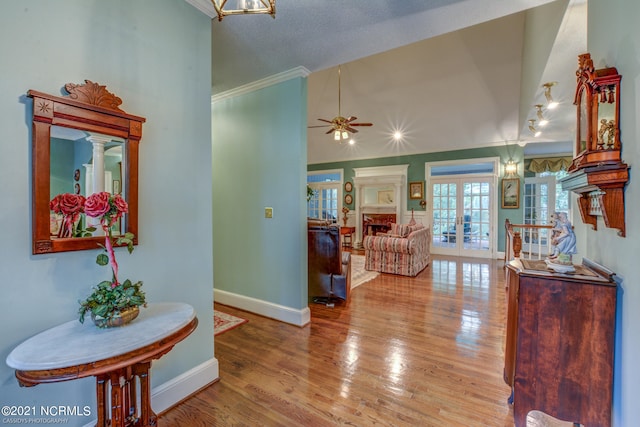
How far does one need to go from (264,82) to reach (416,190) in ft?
18.8

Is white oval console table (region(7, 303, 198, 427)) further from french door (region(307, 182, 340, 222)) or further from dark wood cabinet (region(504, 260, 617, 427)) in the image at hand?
french door (region(307, 182, 340, 222))

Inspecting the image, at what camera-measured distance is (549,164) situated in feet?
25.2

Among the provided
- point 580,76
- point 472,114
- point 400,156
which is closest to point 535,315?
point 580,76

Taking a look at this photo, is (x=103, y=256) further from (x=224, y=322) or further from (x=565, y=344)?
(x=565, y=344)

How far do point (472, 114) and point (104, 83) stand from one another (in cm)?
669

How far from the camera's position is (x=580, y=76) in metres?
1.40

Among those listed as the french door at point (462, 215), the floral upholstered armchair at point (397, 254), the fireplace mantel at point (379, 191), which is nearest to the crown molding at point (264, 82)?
the floral upholstered armchair at point (397, 254)

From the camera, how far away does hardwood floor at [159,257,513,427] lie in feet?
5.42

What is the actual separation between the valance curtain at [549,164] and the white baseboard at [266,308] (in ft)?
27.4

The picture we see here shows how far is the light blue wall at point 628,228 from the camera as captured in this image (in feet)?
3.75

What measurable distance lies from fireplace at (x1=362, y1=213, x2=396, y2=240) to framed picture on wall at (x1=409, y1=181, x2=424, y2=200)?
0.77 m

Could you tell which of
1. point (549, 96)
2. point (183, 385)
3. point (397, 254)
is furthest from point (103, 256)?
point (549, 96)

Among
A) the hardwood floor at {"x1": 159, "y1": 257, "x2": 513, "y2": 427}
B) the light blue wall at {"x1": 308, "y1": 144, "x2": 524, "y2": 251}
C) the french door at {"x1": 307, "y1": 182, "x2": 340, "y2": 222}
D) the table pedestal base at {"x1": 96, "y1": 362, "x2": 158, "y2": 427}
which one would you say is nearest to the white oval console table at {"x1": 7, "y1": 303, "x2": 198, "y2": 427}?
the table pedestal base at {"x1": 96, "y1": 362, "x2": 158, "y2": 427}

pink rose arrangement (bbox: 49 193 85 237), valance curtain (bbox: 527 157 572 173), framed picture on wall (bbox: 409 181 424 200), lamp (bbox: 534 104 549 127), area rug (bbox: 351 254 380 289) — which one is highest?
lamp (bbox: 534 104 549 127)
